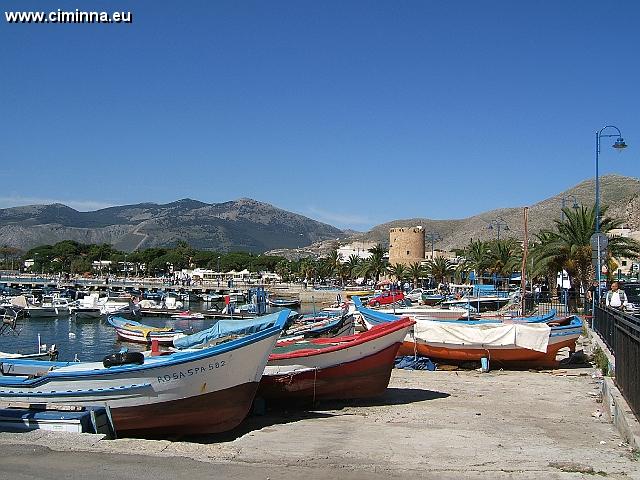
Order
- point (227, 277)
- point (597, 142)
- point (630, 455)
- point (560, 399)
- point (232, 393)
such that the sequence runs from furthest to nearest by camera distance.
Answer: point (227, 277), point (597, 142), point (560, 399), point (232, 393), point (630, 455)

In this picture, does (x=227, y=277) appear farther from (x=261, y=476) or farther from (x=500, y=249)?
(x=261, y=476)

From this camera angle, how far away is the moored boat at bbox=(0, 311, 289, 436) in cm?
1165

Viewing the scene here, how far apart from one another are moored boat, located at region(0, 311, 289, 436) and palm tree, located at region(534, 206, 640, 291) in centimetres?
2503

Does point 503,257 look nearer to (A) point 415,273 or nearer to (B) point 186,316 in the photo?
(B) point 186,316

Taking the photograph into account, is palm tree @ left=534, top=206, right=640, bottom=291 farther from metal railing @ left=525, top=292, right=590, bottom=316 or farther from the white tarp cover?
the white tarp cover

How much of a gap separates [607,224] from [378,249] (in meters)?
63.7

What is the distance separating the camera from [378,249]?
97.9 m

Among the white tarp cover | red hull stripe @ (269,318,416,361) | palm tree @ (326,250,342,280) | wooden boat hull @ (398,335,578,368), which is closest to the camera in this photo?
red hull stripe @ (269,318,416,361)

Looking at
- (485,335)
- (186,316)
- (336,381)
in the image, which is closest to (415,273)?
(186,316)

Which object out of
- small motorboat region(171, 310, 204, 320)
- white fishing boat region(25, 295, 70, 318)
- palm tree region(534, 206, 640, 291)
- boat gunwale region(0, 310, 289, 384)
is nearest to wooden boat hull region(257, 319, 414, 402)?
boat gunwale region(0, 310, 289, 384)

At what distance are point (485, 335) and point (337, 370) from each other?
6534 mm

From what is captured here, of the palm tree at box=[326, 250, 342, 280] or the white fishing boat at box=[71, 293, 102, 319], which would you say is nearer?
the white fishing boat at box=[71, 293, 102, 319]

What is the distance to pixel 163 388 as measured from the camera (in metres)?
11.7

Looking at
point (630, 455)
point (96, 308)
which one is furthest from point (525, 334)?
point (96, 308)
